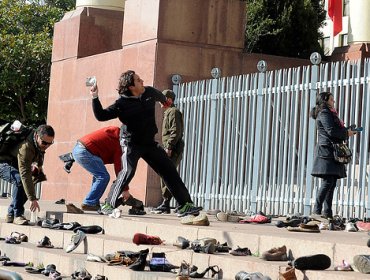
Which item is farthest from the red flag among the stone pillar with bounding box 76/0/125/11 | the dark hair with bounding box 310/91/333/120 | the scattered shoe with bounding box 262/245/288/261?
the scattered shoe with bounding box 262/245/288/261

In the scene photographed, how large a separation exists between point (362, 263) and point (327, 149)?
4712 mm

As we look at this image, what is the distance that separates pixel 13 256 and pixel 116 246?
1.77 meters

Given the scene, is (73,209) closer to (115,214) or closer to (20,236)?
(20,236)

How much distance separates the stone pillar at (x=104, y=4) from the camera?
65.0 ft

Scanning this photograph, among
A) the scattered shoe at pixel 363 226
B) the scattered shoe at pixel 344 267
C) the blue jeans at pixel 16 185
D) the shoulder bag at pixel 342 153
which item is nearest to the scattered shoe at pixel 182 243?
the scattered shoe at pixel 363 226

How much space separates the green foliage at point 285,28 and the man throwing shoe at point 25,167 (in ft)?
36.2

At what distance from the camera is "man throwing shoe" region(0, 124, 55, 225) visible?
1193 cm

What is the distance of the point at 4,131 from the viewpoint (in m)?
12.2

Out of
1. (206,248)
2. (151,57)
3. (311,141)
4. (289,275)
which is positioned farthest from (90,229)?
(151,57)

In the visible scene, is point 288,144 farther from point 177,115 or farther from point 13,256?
point 13,256

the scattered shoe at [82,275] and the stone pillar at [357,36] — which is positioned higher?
the stone pillar at [357,36]

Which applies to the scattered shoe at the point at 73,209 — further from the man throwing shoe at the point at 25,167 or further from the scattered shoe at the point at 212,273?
the scattered shoe at the point at 212,273

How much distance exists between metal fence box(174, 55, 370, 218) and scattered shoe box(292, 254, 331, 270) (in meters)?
4.58

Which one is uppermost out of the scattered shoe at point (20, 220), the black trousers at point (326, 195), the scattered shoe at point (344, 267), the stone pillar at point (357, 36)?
the stone pillar at point (357, 36)
